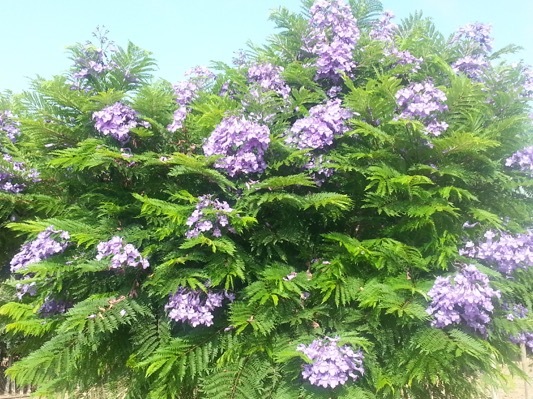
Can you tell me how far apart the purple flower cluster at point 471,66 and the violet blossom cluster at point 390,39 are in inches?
16.0

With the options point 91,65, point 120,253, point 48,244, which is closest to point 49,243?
point 48,244

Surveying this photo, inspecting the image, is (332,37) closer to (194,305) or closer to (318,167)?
(318,167)

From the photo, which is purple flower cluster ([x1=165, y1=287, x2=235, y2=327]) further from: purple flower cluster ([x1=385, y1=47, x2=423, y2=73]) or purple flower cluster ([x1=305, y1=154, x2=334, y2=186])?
purple flower cluster ([x1=385, y1=47, x2=423, y2=73])

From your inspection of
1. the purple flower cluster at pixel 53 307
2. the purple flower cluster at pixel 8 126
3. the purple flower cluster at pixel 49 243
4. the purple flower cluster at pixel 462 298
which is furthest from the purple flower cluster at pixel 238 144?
the purple flower cluster at pixel 8 126

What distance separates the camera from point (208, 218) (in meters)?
3.42

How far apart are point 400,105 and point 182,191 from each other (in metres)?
1.76

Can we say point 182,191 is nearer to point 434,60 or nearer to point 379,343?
point 379,343

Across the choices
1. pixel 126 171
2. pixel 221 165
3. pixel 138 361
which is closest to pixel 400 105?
pixel 221 165

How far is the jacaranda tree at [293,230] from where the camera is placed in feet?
11.2

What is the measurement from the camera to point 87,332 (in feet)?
12.0

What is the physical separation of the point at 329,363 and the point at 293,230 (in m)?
0.98

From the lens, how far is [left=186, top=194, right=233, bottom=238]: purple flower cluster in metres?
3.40

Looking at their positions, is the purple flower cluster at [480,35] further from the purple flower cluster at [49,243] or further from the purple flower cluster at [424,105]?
the purple flower cluster at [49,243]

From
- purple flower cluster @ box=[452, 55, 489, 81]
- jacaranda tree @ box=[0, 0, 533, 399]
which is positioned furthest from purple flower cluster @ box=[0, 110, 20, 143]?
purple flower cluster @ box=[452, 55, 489, 81]
